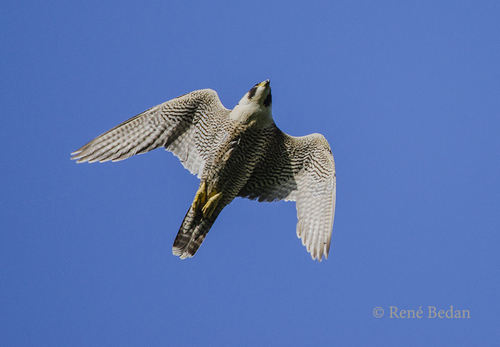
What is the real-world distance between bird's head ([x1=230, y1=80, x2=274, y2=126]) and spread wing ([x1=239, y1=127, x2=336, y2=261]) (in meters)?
0.40

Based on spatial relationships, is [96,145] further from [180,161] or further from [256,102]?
[256,102]

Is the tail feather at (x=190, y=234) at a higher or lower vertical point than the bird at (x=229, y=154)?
lower

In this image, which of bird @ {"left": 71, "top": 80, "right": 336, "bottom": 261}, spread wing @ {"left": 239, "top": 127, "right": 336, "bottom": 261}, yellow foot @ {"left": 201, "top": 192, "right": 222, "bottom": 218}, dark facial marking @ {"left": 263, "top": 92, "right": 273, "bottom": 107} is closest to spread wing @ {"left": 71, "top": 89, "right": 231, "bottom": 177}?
bird @ {"left": 71, "top": 80, "right": 336, "bottom": 261}

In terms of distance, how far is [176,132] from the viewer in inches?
364

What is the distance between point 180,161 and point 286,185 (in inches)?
73.0

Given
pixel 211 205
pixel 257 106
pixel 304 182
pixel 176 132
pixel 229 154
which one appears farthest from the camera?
pixel 304 182

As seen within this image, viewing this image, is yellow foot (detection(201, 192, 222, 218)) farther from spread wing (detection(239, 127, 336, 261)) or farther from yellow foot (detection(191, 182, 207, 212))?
spread wing (detection(239, 127, 336, 261))

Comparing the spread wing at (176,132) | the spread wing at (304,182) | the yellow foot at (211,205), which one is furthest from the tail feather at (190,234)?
the spread wing at (304,182)

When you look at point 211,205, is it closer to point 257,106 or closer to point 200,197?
point 200,197

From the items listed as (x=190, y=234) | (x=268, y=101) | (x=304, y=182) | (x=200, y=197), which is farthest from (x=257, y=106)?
(x=190, y=234)

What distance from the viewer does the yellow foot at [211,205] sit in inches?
352

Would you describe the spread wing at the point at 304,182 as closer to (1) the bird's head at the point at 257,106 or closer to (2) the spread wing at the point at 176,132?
(1) the bird's head at the point at 257,106

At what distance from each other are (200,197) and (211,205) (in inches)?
8.7

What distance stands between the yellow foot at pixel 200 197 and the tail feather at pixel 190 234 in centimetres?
8
